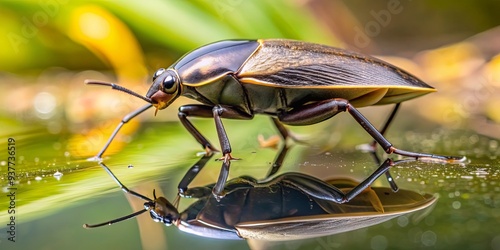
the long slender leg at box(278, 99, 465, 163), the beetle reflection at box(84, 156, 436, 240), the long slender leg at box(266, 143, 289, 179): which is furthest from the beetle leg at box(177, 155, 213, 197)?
the long slender leg at box(278, 99, 465, 163)

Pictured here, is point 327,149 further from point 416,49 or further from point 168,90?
point 416,49

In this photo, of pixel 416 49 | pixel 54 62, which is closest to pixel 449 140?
pixel 416 49

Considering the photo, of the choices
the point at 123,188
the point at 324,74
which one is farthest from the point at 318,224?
the point at 324,74

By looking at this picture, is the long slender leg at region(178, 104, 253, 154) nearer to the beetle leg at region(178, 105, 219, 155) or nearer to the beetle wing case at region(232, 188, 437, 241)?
the beetle leg at region(178, 105, 219, 155)

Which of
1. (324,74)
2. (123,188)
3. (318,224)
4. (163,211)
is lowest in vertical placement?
(318,224)

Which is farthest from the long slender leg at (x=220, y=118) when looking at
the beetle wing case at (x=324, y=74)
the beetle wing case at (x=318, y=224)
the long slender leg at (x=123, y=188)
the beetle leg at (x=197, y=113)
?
the beetle wing case at (x=318, y=224)

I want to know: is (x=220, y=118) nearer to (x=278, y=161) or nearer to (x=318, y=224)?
(x=278, y=161)

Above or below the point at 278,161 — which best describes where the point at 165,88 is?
above
